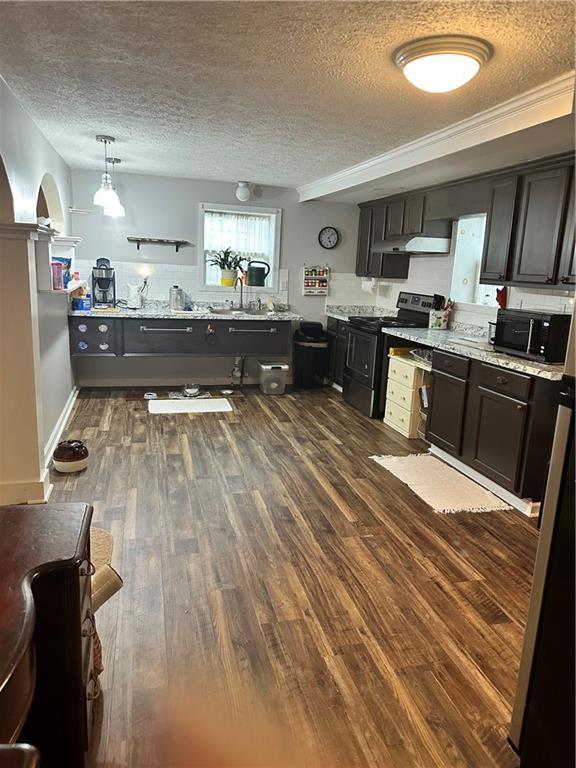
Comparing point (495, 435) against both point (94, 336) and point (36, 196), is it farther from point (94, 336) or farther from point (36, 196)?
point (94, 336)

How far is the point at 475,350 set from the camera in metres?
3.70

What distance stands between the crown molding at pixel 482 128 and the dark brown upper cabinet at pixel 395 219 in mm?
680

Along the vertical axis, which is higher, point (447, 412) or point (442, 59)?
point (442, 59)

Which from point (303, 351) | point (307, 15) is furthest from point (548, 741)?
point (303, 351)

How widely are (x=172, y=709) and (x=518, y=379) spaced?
261cm

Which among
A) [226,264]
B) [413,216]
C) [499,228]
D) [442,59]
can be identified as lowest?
[226,264]

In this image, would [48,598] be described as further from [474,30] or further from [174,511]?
[474,30]

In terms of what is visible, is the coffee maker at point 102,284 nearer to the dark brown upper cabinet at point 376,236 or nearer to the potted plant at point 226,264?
the potted plant at point 226,264

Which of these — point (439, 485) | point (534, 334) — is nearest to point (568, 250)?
point (534, 334)

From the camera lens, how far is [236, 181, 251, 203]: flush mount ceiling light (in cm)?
591

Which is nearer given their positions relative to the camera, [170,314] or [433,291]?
[433,291]

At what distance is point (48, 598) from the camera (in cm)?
125

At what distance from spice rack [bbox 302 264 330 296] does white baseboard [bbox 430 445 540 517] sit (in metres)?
2.93

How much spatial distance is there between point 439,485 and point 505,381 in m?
0.85
